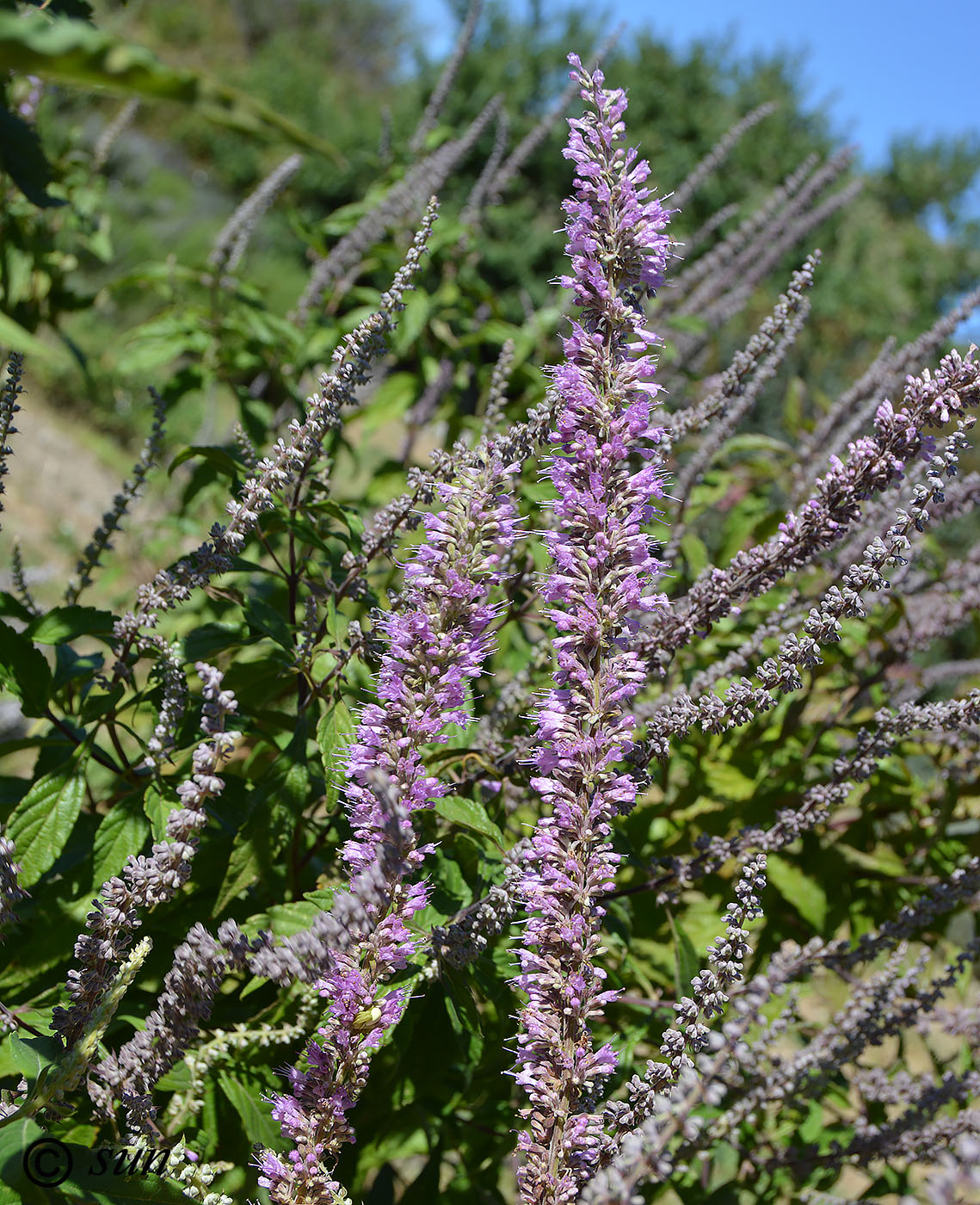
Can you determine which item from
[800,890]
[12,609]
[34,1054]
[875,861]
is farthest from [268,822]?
[875,861]

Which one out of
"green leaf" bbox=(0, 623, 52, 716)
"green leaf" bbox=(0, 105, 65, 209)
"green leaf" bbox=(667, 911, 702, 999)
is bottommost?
"green leaf" bbox=(0, 623, 52, 716)

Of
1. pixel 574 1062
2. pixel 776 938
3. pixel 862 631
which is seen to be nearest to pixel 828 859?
pixel 776 938

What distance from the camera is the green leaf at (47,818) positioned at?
1.60 metres

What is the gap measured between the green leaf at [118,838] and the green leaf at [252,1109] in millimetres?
392

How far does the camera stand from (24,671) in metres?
1.76

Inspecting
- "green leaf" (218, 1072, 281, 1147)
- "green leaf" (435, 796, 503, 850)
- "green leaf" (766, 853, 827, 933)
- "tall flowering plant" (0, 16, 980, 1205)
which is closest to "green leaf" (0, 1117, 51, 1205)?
"tall flowering plant" (0, 16, 980, 1205)

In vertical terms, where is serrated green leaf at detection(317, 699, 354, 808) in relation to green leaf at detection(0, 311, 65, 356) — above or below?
below

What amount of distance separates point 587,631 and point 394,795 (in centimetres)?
37

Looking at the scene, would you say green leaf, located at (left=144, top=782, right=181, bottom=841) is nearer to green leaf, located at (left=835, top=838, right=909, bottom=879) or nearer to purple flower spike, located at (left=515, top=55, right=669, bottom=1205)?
purple flower spike, located at (left=515, top=55, right=669, bottom=1205)

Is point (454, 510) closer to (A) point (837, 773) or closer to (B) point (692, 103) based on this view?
(A) point (837, 773)

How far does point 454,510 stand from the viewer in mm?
1348

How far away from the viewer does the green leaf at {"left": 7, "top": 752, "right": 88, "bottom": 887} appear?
1.60 metres

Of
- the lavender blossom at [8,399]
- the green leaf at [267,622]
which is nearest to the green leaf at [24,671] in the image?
the lavender blossom at [8,399]

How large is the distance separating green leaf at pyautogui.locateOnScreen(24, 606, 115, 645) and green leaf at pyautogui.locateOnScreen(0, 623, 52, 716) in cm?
3
